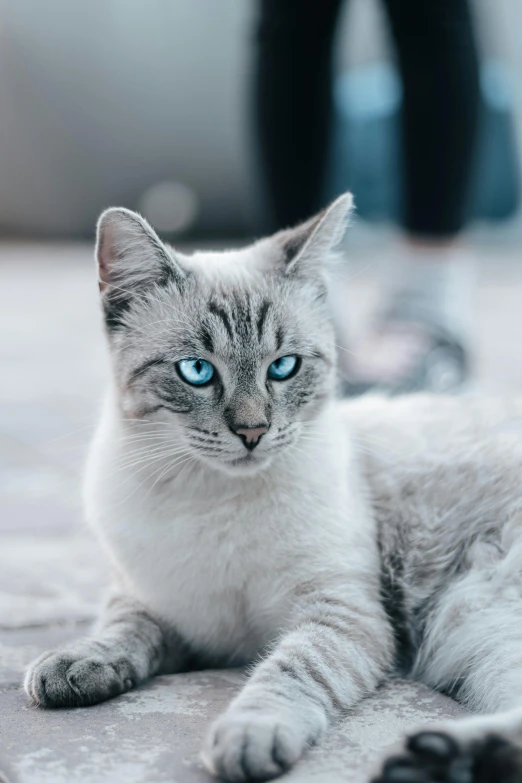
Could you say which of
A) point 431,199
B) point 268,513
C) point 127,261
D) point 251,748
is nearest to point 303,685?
point 251,748

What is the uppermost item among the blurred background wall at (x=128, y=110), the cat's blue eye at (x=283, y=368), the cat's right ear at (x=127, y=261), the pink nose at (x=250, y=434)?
the blurred background wall at (x=128, y=110)

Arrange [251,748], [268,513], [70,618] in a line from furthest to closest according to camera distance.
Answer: [70,618] → [268,513] → [251,748]

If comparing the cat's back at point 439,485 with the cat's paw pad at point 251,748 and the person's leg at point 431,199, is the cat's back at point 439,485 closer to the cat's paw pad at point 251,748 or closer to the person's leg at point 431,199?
the cat's paw pad at point 251,748

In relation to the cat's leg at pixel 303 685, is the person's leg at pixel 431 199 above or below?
above

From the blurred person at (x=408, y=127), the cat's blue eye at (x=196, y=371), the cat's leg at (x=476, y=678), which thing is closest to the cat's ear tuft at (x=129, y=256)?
the cat's blue eye at (x=196, y=371)

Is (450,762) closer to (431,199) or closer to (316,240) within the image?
(316,240)

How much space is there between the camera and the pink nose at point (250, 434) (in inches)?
69.7

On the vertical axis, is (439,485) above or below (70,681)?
above

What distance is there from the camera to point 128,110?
8.95 m

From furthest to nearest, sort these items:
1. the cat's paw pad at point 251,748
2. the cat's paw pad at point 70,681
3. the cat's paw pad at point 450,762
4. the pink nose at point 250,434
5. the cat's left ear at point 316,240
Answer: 1. the cat's left ear at point 316,240
2. the pink nose at point 250,434
3. the cat's paw pad at point 70,681
4. the cat's paw pad at point 251,748
5. the cat's paw pad at point 450,762

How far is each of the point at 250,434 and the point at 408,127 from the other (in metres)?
1.98

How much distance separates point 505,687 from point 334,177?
88.3 inches

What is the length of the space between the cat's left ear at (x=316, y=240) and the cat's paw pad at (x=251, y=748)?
967mm

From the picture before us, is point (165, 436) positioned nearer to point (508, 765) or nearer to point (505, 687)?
point (505, 687)
